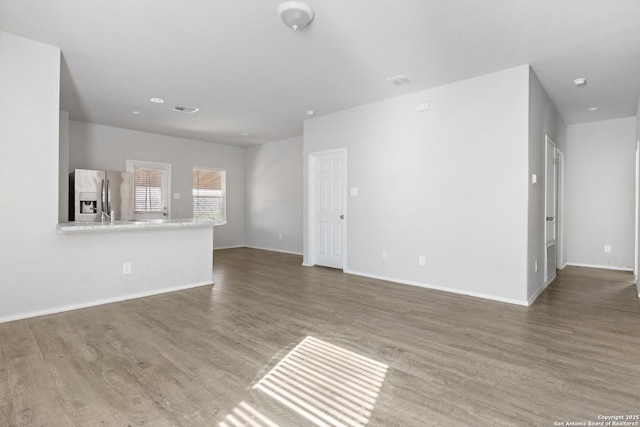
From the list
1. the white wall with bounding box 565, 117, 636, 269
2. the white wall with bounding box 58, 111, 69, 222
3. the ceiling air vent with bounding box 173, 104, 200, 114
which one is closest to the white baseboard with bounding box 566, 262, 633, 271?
the white wall with bounding box 565, 117, 636, 269

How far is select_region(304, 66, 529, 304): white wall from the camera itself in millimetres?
3750

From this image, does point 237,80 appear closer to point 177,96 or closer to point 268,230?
point 177,96

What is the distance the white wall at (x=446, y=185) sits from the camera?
375 cm

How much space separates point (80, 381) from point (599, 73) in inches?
218

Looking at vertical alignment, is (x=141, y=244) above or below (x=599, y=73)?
below

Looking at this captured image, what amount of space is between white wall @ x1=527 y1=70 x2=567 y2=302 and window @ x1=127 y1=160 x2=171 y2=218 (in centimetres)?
680

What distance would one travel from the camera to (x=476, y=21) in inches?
108

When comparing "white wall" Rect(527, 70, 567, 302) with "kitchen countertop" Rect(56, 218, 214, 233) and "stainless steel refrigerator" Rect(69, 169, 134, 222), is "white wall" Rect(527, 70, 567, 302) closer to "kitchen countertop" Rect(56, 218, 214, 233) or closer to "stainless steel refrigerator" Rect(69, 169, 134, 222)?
"kitchen countertop" Rect(56, 218, 214, 233)

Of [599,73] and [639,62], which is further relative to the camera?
[599,73]

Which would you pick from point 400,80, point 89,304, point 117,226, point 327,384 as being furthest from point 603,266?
point 89,304

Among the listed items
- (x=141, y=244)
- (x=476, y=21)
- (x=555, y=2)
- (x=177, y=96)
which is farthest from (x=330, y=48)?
(x=141, y=244)

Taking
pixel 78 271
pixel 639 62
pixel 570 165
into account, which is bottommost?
pixel 78 271

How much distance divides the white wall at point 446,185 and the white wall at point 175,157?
399 cm

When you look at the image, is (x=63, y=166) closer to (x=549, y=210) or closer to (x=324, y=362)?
(x=324, y=362)
